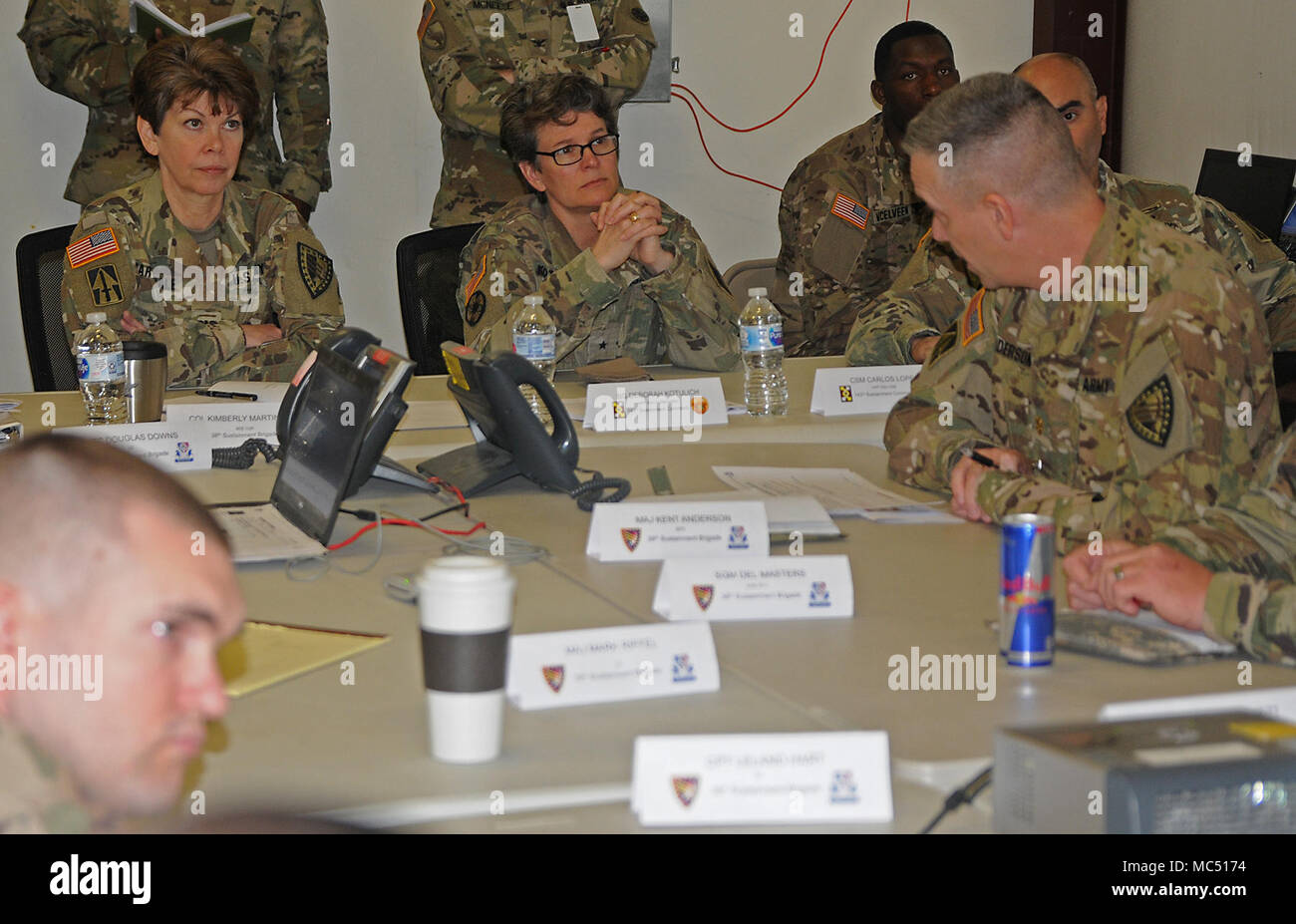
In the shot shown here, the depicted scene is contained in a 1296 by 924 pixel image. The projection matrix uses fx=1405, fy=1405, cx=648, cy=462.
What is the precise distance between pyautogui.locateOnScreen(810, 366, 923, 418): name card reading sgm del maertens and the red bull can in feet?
4.56

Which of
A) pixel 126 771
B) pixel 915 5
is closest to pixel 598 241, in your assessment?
pixel 126 771

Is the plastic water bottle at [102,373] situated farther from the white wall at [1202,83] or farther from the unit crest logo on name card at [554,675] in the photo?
the white wall at [1202,83]

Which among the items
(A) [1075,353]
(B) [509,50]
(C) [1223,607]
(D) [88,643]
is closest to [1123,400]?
(A) [1075,353]

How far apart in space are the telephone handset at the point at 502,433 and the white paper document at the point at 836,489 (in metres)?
0.26

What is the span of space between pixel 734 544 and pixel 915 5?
4372mm

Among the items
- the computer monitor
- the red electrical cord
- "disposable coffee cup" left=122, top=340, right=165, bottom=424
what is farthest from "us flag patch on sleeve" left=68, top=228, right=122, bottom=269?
the computer monitor

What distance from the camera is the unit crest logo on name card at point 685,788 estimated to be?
3.54ft

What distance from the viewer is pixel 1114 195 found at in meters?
3.18

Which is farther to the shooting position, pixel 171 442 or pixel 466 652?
pixel 171 442

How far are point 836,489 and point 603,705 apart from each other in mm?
937

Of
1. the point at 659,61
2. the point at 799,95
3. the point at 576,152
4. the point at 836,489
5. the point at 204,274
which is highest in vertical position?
the point at 659,61

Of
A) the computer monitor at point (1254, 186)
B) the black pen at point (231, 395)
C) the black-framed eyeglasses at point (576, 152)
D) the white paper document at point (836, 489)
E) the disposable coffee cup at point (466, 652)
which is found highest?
the black-framed eyeglasses at point (576, 152)

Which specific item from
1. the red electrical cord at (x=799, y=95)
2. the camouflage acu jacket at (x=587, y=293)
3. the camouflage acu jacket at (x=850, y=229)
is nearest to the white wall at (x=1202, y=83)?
the red electrical cord at (x=799, y=95)

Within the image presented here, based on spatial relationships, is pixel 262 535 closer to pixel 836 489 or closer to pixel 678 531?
→ pixel 678 531
